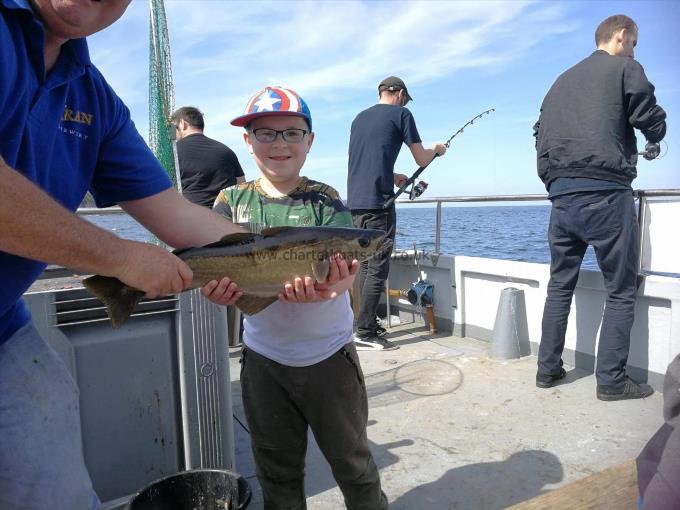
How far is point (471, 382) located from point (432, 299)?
2.05m

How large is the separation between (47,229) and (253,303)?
1.28 m

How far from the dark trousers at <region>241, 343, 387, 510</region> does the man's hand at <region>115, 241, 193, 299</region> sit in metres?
0.94

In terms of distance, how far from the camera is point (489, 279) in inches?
261

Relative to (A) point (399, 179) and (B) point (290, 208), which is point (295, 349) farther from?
(A) point (399, 179)

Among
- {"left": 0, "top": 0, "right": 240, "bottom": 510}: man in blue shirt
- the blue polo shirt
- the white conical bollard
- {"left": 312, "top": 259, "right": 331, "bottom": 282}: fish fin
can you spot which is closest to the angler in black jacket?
the white conical bollard

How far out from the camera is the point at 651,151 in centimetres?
504

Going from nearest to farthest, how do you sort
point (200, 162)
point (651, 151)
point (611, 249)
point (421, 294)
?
point (611, 249) → point (651, 151) → point (200, 162) → point (421, 294)

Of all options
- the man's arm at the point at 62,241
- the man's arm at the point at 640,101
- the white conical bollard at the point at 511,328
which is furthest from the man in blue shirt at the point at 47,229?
the white conical bollard at the point at 511,328

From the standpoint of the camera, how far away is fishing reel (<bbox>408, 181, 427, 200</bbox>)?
7647 millimetres

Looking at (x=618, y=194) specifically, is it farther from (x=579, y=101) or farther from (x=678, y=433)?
(x=678, y=433)

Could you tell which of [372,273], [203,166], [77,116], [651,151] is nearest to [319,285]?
[77,116]

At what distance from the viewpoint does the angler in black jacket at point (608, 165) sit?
183 inches

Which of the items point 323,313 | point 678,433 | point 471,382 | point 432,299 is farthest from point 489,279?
point 678,433

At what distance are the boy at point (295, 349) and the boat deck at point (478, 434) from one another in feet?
1.99
